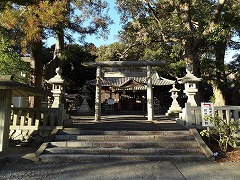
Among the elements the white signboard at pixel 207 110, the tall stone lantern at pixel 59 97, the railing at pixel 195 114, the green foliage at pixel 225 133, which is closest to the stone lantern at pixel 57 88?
the tall stone lantern at pixel 59 97

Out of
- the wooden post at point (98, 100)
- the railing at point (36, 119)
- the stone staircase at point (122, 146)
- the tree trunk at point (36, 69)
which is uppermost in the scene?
the tree trunk at point (36, 69)

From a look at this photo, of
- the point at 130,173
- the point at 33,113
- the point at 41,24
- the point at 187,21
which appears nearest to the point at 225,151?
the point at 130,173

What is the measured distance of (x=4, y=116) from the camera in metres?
6.32

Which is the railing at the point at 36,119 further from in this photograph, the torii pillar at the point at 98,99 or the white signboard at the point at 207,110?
the white signboard at the point at 207,110

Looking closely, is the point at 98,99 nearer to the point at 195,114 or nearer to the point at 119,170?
the point at 195,114

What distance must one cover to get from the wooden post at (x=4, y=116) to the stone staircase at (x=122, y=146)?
1.12 m

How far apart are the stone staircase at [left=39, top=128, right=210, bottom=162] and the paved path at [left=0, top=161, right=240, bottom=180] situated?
1.04 feet

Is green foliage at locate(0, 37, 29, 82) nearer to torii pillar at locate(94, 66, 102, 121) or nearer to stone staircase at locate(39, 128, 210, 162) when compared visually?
torii pillar at locate(94, 66, 102, 121)

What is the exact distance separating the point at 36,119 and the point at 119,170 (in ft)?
14.0

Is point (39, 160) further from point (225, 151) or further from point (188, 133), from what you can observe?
point (225, 151)

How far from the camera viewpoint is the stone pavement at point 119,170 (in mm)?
4688

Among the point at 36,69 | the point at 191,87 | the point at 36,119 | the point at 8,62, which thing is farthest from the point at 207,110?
the point at 8,62

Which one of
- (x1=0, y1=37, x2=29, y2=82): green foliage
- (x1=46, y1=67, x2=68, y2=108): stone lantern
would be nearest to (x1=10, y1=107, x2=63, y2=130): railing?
(x1=46, y1=67, x2=68, y2=108): stone lantern

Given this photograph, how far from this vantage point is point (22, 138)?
25.9 ft
